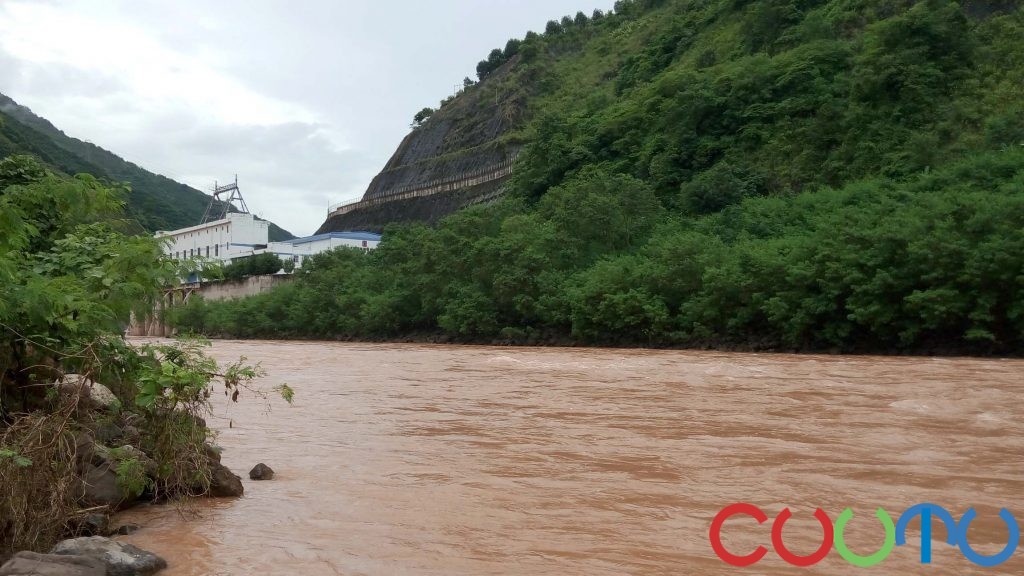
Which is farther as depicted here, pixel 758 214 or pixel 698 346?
pixel 758 214

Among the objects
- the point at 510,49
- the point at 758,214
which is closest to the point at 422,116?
the point at 510,49

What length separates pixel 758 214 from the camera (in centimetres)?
3378

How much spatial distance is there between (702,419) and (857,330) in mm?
15923

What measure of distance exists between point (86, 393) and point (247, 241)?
2771 inches

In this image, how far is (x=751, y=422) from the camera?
10.4 metres

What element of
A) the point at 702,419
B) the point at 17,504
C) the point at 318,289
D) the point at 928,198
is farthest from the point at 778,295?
the point at 318,289

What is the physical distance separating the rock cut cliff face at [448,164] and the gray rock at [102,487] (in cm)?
5670

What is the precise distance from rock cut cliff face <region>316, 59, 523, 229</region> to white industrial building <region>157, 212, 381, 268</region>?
5736 millimetres

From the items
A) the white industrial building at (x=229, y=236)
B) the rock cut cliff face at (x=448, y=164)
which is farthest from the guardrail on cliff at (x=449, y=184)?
the white industrial building at (x=229, y=236)

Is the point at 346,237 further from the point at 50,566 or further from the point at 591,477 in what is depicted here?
the point at 50,566

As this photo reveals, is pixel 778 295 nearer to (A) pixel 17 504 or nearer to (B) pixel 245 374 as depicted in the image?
(B) pixel 245 374

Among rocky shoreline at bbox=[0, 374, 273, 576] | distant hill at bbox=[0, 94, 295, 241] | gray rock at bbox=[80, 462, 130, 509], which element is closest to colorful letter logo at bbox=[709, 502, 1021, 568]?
rocky shoreline at bbox=[0, 374, 273, 576]

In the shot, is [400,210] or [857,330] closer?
[857,330]

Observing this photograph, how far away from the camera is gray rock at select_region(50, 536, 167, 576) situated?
15.0 feet
